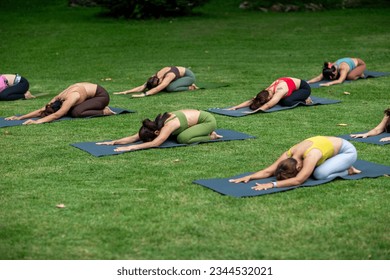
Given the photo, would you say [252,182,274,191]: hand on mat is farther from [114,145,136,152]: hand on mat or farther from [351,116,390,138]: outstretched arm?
[351,116,390,138]: outstretched arm

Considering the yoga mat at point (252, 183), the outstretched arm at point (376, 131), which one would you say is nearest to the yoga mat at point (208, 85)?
the outstretched arm at point (376, 131)

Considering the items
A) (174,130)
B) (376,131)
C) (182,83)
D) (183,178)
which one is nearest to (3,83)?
(182,83)

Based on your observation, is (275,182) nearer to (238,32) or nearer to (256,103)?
(256,103)

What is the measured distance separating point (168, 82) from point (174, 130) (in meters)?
4.53

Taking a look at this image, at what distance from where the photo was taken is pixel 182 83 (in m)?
14.9

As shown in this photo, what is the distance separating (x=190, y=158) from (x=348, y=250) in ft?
12.0

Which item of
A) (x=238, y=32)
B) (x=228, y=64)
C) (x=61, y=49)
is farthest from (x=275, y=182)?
(x=238, y=32)

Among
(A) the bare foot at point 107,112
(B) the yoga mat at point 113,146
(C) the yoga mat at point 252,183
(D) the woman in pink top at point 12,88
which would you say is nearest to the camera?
(C) the yoga mat at point 252,183

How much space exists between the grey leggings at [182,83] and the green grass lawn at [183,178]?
37cm

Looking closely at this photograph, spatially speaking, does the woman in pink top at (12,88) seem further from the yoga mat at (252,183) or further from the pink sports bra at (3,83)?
the yoga mat at (252,183)

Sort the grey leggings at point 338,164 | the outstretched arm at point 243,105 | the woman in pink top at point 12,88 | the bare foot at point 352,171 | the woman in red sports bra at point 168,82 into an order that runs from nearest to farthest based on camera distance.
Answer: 1. the grey leggings at point 338,164
2. the bare foot at point 352,171
3. the outstretched arm at point 243,105
4. the woman in pink top at point 12,88
5. the woman in red sports bra at point 168,82

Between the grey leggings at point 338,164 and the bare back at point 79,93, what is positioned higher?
the grey leggings at point 338,164

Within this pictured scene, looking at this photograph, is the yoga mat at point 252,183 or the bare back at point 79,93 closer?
the yoga mat at point 252,183

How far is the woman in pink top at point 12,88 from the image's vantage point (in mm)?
14250
